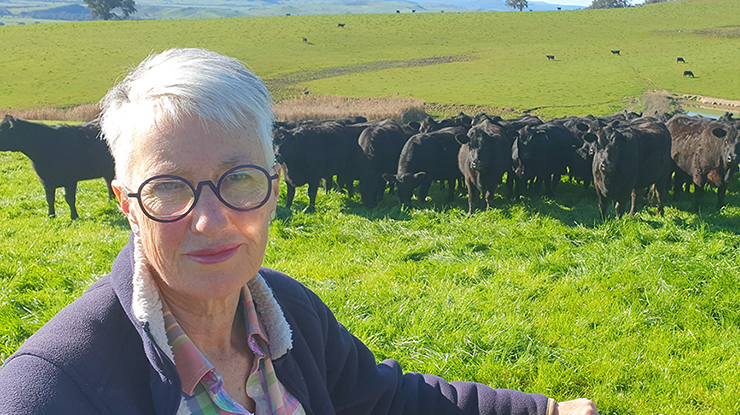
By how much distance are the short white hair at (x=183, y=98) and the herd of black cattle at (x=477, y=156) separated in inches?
353

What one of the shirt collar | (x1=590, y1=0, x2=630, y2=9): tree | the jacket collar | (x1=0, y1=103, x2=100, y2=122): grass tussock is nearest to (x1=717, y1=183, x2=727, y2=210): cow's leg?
the jacket collar

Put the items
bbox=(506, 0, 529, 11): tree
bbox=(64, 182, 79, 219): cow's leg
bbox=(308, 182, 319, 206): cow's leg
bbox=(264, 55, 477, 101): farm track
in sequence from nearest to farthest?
bbox=(64, 182, 79, 219): cow's leg, bbox=(308, 182, 319, 206): cow's leg, bbox=(264, 55, 477, 101): farm track, bbox=(506, 0, 529, 11): tree

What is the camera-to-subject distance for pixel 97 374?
1.34 metres

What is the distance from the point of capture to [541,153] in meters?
11.9

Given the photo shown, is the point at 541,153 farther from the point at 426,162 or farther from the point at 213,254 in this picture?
the point at 213,254

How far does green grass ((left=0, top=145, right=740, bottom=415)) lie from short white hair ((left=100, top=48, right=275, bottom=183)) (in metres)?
2.83

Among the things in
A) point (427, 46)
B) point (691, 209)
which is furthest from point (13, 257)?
point (427, 46)

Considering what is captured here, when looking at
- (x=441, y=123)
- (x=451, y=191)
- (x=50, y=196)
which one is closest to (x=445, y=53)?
(x=441, y=123)

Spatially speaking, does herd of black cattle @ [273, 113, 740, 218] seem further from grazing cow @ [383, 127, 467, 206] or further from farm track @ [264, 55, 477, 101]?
farm track @ [264, 55, 477, 101]

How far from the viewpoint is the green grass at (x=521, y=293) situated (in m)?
3.83

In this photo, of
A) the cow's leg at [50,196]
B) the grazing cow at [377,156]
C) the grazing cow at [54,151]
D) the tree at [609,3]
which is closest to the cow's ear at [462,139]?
the grazing cow at [377,156]

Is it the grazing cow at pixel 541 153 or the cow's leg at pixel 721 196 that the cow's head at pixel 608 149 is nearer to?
the grazing cow at pixel 541 153

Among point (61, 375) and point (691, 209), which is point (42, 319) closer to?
point (61, 375)

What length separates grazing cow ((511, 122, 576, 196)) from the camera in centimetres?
1191
